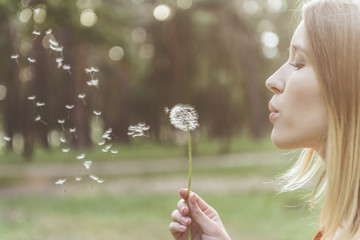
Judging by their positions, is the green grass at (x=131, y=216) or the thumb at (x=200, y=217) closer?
the thumb at (x=200, y=217)

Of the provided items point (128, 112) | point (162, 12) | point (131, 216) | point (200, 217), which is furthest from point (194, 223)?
point (128, 112)

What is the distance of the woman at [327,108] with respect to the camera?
59.7 inches

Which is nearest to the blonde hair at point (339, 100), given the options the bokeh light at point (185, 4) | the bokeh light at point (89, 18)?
the bokeh light at point (89, 18)

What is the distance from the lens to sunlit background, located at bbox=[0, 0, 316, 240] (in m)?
9.01

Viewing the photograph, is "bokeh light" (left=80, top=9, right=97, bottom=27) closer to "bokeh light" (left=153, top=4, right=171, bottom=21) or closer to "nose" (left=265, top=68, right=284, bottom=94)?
"bokeh light" (left=153, top=4, right=171, bottom=21)

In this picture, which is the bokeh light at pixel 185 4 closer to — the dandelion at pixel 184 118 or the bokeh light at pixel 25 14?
the bokeh light at pixel 25 14

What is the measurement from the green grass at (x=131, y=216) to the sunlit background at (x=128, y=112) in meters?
0.03

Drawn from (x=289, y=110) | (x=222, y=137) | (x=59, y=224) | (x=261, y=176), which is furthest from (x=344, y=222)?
(x=222, y=137)

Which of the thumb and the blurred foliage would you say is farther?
the blurred foliage

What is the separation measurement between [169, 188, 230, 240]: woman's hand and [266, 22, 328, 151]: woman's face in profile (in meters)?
Result: 0.33

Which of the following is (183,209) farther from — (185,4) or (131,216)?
(185,4)

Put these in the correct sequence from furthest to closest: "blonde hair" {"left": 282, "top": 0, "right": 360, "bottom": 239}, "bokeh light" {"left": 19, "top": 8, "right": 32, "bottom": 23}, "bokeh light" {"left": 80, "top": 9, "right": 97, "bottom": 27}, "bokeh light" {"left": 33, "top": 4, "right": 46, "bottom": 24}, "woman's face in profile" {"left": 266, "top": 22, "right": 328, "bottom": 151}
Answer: "bokeh light" {"left": 80, "top": 9, "right": 97, "bottom": 27} → "bokeh light" {"left": 19, "top": 8, "right": 32, "bottom": 23} → "bokeh light" {"left": 33, "top": 4, "right": 46, "bottom": 24} → "woman's face in profile" {"left": 266, "top": 22, "right": 328, "bottom": 151} → "blonde hair" {"left": 282, "top": 0, "right": 360, "bottom": 239}

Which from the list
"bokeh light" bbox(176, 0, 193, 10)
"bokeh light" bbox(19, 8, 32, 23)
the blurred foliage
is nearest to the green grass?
"bokeh light" bbox(19, 8, 32, 23)

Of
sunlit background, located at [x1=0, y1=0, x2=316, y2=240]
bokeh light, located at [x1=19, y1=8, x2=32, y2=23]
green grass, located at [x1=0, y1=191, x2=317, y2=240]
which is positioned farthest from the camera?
sunlit background, located at [x1=0, y1=0, x2=316, y2=240]
